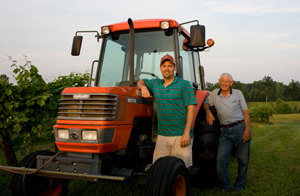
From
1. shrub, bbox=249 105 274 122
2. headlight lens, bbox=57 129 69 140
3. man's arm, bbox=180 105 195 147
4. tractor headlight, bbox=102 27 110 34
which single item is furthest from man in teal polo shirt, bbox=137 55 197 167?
shrub, bbox=249 105 274 122

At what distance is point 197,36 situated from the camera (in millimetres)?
3664

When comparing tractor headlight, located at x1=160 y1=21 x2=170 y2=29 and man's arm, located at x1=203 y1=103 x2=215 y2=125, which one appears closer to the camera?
tractor headlight, located at x1=160 y1=21 x2=170 y2=29

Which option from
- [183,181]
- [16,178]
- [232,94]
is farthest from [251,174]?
[16,178]

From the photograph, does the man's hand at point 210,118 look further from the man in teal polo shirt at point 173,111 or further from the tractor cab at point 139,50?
the man in teal polo shirt at point 173,111

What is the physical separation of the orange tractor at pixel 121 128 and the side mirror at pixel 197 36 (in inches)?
Answer: 0.5

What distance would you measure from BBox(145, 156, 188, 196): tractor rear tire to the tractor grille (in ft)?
2.42

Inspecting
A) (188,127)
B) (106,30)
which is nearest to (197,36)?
(188,127)

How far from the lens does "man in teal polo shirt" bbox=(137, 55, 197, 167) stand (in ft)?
11.1

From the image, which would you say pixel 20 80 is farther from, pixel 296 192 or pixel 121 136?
pixel 296 192

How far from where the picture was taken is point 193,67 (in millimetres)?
4957

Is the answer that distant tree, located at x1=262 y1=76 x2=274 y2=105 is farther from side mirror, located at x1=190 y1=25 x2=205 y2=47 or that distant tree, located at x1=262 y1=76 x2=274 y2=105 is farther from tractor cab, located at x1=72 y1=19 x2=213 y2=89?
side mirror, located at x1=190 y1=25 x2=205 y2=47

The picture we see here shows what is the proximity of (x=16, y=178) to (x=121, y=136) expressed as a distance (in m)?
1.40

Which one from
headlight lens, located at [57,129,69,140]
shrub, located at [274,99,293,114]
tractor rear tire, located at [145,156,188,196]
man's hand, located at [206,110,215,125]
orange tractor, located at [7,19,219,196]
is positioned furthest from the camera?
shrub, located at [274,99,293,114]

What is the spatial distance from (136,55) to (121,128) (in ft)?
4.73
